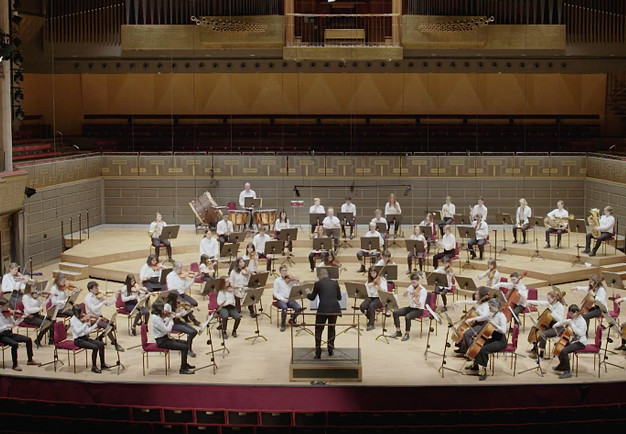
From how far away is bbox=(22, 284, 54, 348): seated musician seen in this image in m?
12.6

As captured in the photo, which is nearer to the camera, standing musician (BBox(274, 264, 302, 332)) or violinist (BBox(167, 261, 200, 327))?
violinist (BBox(167, 261, 200, 327))

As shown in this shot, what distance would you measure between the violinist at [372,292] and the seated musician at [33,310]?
4734 mm

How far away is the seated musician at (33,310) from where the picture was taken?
41.5ft

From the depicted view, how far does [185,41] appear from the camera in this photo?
21.5 m

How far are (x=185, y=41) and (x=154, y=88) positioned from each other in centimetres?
338

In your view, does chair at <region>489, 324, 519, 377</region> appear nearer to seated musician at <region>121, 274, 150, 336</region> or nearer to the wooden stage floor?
the wooden stage floor

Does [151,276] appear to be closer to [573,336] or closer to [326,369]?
[326,369]

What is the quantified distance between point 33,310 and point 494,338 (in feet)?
21.1

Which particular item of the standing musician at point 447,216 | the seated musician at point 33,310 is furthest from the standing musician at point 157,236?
the standing musician at point 447,216

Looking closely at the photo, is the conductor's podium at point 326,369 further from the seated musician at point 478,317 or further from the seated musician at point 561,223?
the seated musician at point 561,223

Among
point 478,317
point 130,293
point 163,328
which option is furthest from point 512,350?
point 130,293

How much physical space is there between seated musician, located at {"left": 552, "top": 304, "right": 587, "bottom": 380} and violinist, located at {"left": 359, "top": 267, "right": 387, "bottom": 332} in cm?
296

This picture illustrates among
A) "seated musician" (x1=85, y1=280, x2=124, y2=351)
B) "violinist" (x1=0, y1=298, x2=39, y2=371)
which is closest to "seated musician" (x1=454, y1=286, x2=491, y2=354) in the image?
"seated musician" (x1=85, y1=280, x2=124, y2=351)

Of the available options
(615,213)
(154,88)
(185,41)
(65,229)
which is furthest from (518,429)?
(154,88)
